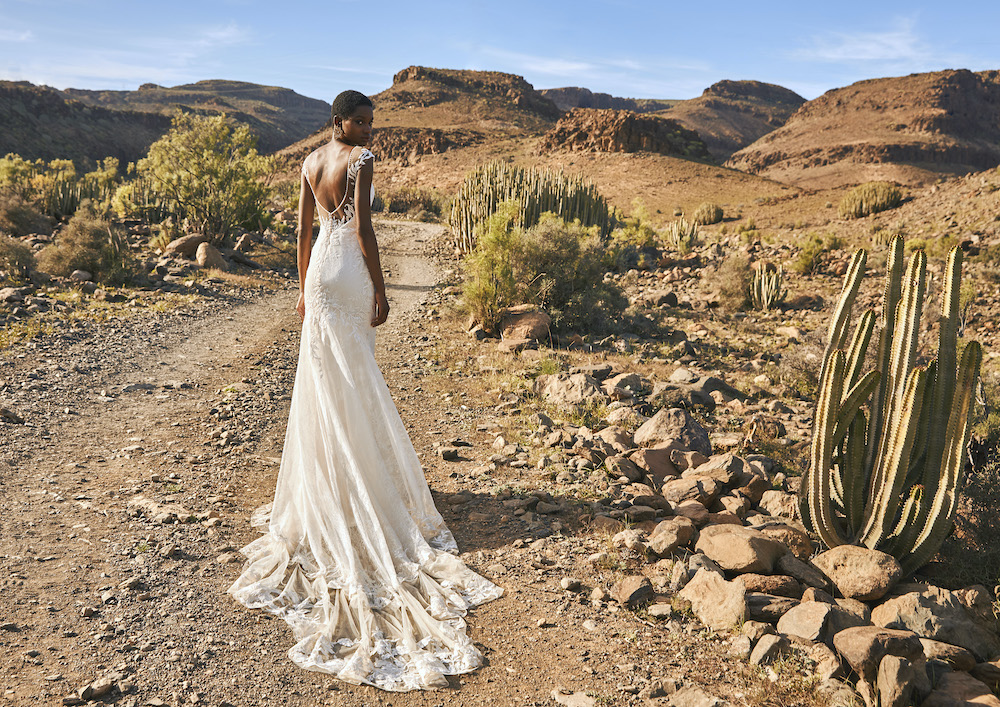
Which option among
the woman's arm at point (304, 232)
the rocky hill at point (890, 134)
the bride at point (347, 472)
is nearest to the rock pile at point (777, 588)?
the bride at point (347, 472)

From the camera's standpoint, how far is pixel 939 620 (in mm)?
2750

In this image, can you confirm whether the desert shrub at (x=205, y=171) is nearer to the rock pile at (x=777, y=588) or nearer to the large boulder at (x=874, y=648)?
the rock pile at (x=777, y=588)

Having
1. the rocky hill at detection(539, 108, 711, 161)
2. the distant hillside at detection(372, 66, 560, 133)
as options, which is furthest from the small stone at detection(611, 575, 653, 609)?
the distant hillside at detection(372, 66, 560, 133)

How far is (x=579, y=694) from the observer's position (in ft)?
8.47

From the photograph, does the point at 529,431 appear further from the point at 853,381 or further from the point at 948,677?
the point at 948,677

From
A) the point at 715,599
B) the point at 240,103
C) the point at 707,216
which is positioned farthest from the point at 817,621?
the point at 240,103

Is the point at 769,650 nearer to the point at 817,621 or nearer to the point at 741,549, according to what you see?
the point at 817,621

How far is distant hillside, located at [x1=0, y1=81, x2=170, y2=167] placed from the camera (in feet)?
165

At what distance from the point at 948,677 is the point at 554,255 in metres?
7.99

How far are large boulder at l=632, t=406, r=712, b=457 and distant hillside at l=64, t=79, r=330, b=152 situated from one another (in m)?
87.7

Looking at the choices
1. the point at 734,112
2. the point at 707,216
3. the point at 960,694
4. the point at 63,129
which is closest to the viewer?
the point at 960,694

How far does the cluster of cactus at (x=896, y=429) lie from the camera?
3.16 metres

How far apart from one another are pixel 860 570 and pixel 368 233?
9.97 feet

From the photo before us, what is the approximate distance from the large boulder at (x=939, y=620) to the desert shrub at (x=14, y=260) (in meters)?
12.1
